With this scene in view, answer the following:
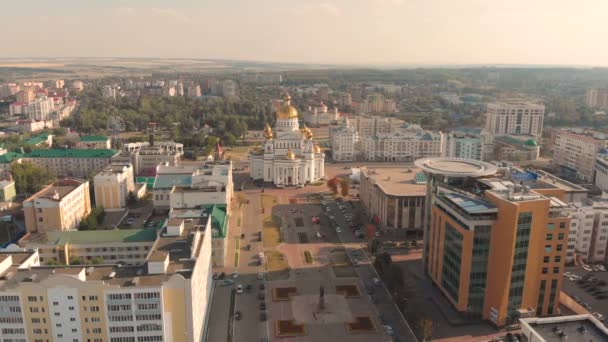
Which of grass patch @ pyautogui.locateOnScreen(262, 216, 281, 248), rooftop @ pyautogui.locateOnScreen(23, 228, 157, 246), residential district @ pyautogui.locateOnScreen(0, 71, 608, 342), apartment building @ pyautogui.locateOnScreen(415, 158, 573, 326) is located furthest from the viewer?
grass patch @ pyautogui.locateOnScreen(262, 216, 281, 248)

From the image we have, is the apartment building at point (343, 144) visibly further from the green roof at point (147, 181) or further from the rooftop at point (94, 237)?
the rooftop at point (94, 237)

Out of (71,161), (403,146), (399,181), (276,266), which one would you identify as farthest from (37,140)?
(399,181)

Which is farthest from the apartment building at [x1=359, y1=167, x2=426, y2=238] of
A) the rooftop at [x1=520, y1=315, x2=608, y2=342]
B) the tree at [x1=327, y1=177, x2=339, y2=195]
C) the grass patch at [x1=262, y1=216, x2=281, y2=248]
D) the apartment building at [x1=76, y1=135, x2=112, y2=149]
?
the apartment building at [x1=76, y1=135, x2=112, y2=149]

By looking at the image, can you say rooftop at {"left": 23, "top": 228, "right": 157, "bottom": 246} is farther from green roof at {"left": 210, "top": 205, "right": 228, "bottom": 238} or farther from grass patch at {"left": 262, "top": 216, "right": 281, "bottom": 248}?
grass patch at {"left": 262, "top": 216, "right": 281, "bottom": 248}

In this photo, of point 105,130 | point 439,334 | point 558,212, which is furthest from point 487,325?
point 105,130

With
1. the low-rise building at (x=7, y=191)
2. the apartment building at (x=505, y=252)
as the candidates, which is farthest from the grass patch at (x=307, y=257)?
the low-rise building at (x=7, y=191)

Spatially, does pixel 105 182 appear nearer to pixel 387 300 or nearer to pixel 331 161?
pixel 387 300

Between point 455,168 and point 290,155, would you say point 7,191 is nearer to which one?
point 290,155
